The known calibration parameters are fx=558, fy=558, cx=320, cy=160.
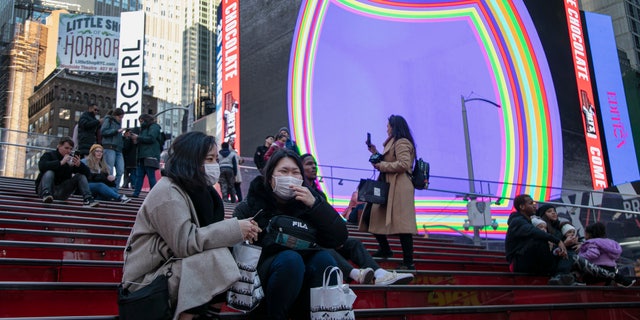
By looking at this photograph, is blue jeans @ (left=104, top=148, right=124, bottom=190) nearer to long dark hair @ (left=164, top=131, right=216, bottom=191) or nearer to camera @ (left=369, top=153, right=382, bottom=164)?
camera @ (left=369, top=153, right=382, bottom=164)

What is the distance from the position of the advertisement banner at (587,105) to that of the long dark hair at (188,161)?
82.5 feet

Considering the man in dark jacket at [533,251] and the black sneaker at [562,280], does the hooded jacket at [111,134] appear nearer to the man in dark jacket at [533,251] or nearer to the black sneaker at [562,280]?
the man in dark jacket at [533,251]

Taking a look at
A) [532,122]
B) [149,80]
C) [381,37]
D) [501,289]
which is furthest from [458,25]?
[149,80]

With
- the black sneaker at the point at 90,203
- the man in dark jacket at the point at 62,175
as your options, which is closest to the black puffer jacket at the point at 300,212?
the man in dark jacket at the point at 62,175

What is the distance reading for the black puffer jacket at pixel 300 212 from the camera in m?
3.44

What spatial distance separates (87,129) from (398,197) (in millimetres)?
6366

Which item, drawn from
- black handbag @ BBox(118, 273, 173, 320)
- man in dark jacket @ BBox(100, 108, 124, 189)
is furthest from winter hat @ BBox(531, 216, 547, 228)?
man in dark jacket @ BBox(100, 108, 124, 189)

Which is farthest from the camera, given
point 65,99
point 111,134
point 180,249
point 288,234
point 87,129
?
point 65,99

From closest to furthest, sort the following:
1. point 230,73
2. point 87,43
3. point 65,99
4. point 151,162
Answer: point 151,162, point 230,73, point 87,43, point 65,99

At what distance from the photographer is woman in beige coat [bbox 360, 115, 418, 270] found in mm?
5426

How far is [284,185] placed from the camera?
3.46 meters

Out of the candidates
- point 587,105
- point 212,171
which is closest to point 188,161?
point 212,171

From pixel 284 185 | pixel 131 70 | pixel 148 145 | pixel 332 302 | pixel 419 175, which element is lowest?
pixel 332 302

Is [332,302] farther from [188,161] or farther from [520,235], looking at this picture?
[520,235]
